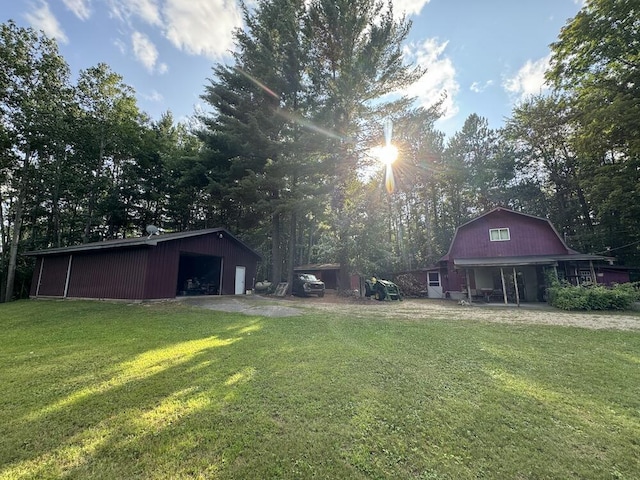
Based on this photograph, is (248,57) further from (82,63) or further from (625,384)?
(625,384)

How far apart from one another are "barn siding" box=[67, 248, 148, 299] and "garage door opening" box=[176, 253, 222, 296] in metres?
2.89

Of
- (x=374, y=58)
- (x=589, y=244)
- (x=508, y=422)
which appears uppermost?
(x=374, y=58)

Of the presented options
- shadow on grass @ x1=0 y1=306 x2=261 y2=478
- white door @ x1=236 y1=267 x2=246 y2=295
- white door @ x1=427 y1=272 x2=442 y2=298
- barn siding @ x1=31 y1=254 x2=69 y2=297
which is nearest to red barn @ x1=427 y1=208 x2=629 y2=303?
white door @ x1=427 y1=272 x2=442 y2=298

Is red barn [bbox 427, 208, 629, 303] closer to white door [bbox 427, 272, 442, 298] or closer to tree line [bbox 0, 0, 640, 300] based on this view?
white door [bbox 427, 272, 442, 298]

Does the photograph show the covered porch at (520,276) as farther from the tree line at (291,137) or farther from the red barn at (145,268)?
the red barn at (145,268)

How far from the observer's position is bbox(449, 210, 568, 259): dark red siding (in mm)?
15844

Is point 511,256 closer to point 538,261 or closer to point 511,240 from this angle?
point 511,240

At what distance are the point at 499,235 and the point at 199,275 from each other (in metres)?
18.8

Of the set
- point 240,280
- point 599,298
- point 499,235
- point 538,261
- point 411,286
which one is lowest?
point 599,298

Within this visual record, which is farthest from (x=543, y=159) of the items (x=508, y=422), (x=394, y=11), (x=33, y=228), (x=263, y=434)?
(x=33, y=228)

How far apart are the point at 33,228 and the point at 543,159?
141 feet

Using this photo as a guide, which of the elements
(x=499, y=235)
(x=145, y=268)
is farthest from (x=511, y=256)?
(x=145, y=268)

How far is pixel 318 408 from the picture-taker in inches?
122

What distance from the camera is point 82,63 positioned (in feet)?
58.6
